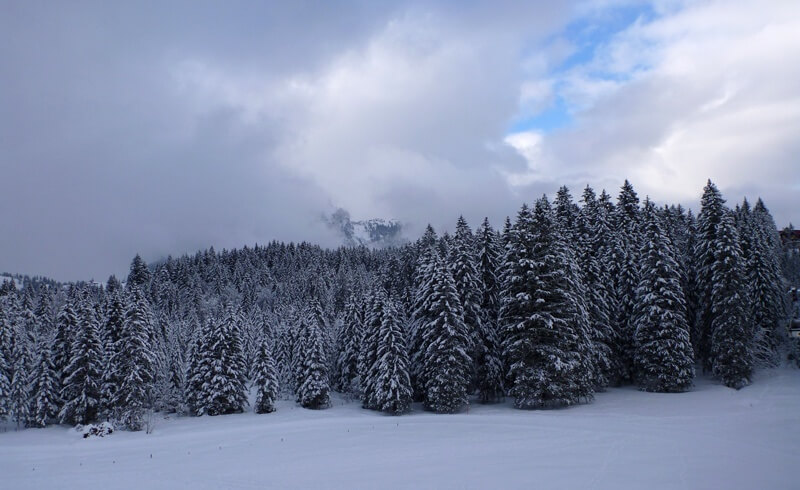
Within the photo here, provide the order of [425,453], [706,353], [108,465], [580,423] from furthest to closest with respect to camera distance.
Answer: [706,353] → [580,423] → [108,465] → [425,453]

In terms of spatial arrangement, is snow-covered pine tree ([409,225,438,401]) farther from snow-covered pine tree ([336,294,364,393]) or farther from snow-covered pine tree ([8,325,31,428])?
snow-covered pine tree ([8,325,31,428])

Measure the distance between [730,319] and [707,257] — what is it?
23.9ft

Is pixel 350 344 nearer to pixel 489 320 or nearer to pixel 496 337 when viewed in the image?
pixel 489 320

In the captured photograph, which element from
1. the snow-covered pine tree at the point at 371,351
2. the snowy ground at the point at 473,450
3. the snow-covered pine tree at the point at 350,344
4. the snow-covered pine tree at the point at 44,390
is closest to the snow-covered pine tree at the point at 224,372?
the snowy ground at the point at 473,450

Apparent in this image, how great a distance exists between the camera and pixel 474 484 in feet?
59.8

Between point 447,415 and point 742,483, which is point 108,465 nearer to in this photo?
point 447,415

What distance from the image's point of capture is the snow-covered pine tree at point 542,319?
3584 centimetres

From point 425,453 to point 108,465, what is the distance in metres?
17.9

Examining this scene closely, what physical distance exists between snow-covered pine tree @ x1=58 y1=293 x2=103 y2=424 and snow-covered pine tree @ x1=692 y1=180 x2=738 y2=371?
56707 millimetres

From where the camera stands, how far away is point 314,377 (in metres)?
46.2

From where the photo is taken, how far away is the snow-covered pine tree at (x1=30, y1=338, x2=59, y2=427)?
138ft

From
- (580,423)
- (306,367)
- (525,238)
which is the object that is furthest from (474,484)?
(306,367)

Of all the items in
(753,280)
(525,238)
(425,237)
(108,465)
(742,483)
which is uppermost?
(425,237)

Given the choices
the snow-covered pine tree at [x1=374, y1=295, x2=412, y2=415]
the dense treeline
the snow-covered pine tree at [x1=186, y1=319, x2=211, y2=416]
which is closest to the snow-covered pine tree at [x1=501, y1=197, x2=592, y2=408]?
the dense treeline
